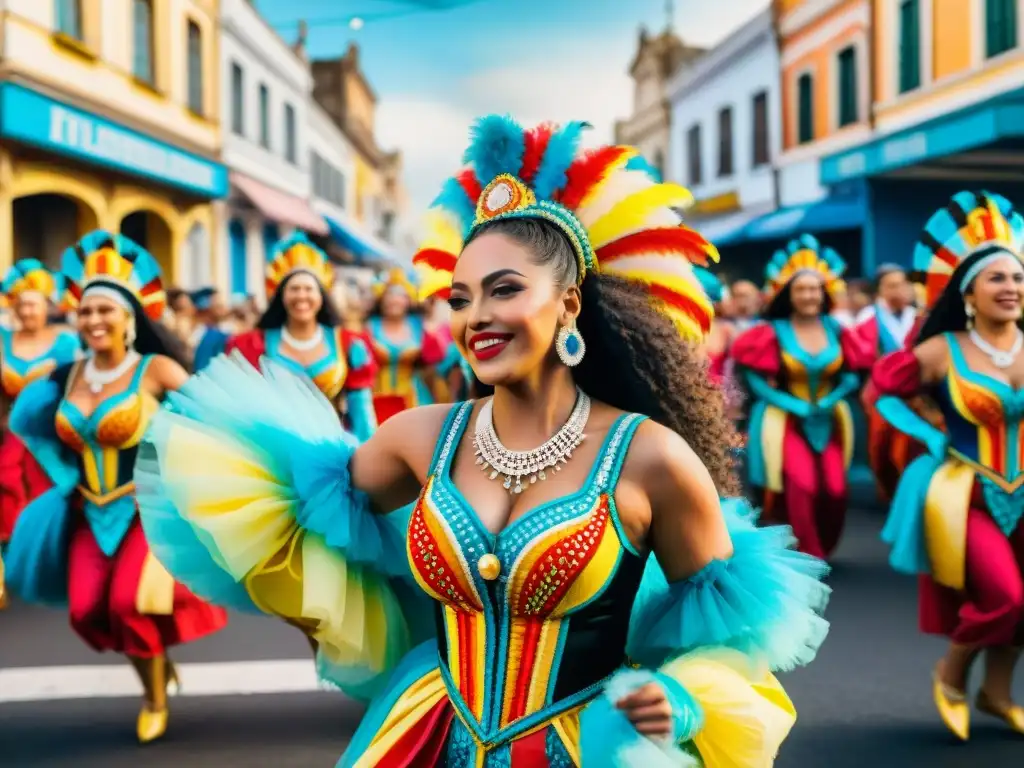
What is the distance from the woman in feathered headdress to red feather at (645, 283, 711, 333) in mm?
2465

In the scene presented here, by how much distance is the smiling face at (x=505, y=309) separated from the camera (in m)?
2.27

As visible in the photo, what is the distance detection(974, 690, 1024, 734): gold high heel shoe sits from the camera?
4.70 metres

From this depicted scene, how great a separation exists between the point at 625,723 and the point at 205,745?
124 inches

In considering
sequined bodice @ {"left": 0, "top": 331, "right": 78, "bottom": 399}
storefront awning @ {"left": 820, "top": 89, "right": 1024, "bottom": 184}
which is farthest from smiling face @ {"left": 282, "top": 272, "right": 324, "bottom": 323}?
storefront awning @ {"left": 820, "top": 89, "right": 1024, "bottom": 184}

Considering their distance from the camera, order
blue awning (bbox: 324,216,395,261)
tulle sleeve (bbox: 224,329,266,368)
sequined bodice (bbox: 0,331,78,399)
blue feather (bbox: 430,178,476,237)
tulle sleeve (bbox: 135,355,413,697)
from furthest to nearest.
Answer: blue awning (bbox: 324,216,395,261) → sequined bodice (bbox: 0,331,78,399) → tulle sleeve (bbox: 224,329,266,368) → blue feather (bbox: 430,178,476,237) → tulle sleeve (bbox: 135,355,413,697)

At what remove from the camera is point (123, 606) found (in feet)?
15.2

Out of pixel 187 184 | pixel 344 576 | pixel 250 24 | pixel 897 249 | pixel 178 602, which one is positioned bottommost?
pixel 178 602

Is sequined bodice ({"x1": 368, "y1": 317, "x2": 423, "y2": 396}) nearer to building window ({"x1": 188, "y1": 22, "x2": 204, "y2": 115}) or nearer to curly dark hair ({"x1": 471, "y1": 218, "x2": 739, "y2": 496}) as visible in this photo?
curly dark hair ({"x1": 471, "y1": 218, "x2": 739, "y2": 496})

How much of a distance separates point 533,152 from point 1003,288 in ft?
9.18

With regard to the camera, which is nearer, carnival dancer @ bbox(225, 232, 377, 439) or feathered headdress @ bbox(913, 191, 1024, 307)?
feathered headdress @ bbox(913, 191, 1024, 307)

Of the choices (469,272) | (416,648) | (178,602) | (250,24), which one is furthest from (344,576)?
(250,24)

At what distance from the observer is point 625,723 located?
201 cm

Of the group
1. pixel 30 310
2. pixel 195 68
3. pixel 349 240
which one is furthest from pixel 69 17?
pixel 349 240

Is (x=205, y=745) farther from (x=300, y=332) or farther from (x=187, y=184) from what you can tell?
(x=187, y=184)
